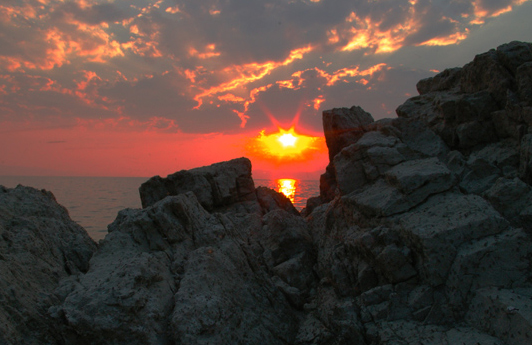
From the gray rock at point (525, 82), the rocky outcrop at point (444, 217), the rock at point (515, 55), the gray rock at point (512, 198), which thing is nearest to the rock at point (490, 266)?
the rocky outcrop at point (444, 217)

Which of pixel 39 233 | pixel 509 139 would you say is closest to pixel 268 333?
pixel 39 233

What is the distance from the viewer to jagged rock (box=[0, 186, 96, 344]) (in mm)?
8703

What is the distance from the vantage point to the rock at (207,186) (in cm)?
2197

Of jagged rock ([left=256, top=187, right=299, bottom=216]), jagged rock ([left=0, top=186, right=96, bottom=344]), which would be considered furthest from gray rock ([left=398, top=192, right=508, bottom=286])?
jagged rock ([left=256, top=187, right=299, bottom=216])

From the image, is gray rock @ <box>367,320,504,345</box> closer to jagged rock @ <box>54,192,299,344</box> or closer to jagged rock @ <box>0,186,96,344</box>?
jagged rock @ <box>54,192,299,344</box>

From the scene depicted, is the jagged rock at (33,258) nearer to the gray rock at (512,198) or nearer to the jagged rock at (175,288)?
the jagged rock at (175,288)

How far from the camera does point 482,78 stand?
53.4 feet

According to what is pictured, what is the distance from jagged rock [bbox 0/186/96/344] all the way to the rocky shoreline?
0.15 ft

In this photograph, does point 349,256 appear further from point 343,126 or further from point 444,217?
point 343,126

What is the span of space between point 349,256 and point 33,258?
37.2 ft

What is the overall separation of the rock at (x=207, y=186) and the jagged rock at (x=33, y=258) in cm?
816

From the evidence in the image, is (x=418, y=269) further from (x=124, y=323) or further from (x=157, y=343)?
(x=124, y=323)

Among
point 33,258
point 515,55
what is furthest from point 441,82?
point 33,258

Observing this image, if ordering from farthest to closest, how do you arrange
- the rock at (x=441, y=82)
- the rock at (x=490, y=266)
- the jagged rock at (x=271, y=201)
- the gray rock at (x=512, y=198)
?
the jagged rock at (x=271, y=201) → the rock at (x=441, y=82) → the gray rock at (x=512, y=198) → the rock at (x=490, y=266)
